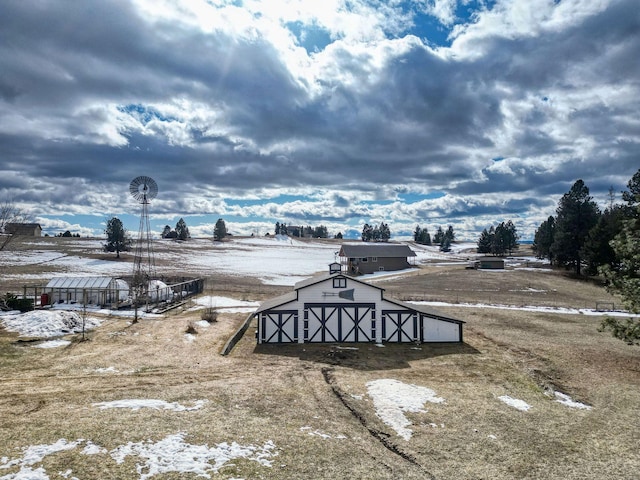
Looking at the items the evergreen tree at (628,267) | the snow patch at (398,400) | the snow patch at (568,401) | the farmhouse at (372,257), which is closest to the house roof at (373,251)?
the farmhouse at (372,257)

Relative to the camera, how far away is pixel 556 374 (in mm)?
25078

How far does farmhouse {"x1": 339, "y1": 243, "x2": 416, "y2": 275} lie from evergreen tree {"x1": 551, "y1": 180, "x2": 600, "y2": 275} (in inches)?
1165

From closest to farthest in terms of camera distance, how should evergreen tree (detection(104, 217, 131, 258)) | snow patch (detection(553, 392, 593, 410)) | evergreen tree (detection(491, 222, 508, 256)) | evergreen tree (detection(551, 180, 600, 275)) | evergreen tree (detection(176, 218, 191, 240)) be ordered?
snow patch (detection(553, 392, 593, 410)) < evergreen tree (detection(551, 180, 600, 275)) < evergreen tree (detection(104, 217, 131, 258)) < evergreen tree (detection(491, 222, 508, 256)) < evergreen tree (detection(176, 218, 191, 240))

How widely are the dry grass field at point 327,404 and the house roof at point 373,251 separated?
49.2 meters

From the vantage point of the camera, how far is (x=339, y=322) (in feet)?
110

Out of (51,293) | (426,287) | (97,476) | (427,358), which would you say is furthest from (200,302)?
(97,476)

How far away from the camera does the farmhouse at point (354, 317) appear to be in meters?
33.3

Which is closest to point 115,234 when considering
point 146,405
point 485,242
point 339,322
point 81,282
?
point 81,282

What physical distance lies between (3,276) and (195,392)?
60.7 metres

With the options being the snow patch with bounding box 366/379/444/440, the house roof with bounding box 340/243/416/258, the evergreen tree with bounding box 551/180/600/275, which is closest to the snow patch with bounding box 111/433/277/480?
the snow patch with bounding box 366/379/444/440

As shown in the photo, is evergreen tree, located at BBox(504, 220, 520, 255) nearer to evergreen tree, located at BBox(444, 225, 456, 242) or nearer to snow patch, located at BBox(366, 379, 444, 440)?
evergreen tree, located at BBox(444, 225, 456, 242)

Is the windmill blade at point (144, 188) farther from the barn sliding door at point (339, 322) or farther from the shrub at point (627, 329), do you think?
the shrub at point (627, 329)

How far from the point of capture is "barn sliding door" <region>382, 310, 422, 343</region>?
110 ft

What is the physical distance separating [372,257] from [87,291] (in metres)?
57.0
